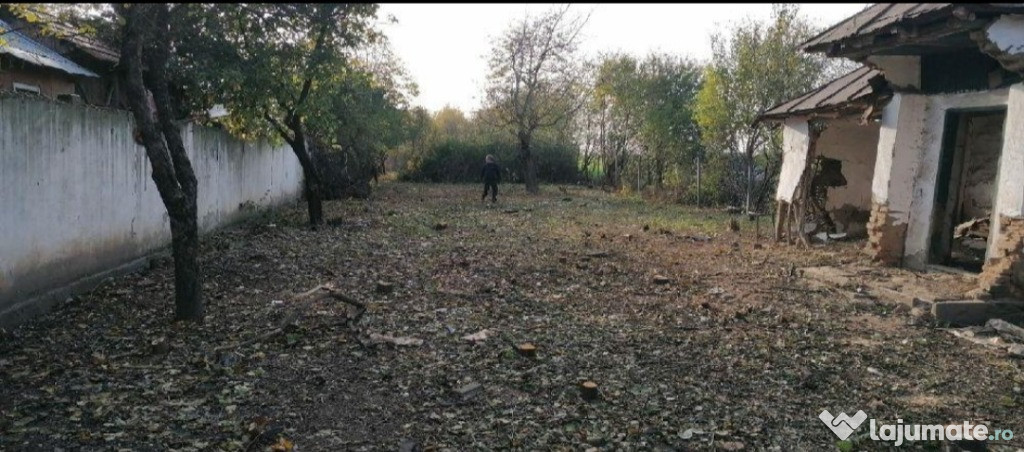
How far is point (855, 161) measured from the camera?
11.7 meters

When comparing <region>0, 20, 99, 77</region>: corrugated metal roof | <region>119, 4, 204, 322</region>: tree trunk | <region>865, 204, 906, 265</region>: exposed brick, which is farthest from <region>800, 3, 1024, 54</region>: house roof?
<region>0, 20, 99, 77</region>: corrugated metal roof

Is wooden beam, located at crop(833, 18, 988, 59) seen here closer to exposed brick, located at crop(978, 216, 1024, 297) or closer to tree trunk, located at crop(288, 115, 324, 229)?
exposed brick, located at crop(978, 216, 1024, 297)

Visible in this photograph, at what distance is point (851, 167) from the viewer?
11719 mm

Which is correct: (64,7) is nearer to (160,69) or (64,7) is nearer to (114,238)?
(160,69)

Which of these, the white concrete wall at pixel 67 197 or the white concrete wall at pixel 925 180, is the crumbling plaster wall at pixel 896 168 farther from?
the white concrete wall at pixel 67 197

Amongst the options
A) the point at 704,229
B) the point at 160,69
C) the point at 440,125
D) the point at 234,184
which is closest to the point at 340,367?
the point at 160,69

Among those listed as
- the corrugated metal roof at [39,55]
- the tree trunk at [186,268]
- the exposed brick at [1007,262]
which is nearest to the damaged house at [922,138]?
the exposed brick at [1007,262]

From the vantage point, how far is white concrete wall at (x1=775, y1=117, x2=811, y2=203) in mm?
10803

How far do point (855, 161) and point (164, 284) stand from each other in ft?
36.7

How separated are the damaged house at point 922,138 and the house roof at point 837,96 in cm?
3

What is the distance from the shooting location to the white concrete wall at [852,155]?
11547mm

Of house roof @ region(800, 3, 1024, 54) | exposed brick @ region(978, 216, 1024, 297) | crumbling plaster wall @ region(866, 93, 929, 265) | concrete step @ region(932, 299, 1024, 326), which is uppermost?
house roof @ region(800, 3, 1024, 54)

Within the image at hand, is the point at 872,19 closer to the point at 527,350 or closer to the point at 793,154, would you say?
the point at 793,154

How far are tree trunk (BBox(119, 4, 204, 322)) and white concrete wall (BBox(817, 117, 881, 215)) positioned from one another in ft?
34.0
